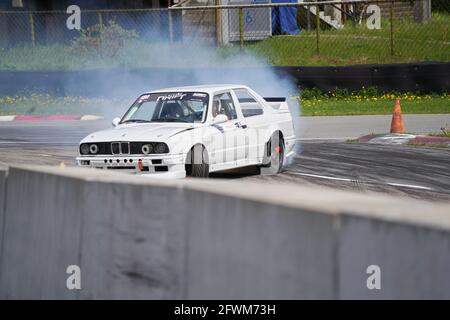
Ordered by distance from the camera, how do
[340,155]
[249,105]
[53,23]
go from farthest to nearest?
[53,23] → [340,155] → [249,105]

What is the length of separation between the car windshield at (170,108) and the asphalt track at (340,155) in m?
1.20

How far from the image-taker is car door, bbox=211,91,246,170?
12.9m

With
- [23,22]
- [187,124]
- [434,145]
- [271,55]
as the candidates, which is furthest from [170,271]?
[23,22]

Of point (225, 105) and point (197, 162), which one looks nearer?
point (197, 162)

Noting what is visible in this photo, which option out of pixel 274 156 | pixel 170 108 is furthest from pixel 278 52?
pixel 170 108

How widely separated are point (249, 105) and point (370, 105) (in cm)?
1140

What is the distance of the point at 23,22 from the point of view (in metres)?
34.3

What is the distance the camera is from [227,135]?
1312 cm

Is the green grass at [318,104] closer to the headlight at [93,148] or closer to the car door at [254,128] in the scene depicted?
the car door at [254,128]

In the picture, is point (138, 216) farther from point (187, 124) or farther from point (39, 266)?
point (187, 124)

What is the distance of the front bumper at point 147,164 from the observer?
12.0 metres

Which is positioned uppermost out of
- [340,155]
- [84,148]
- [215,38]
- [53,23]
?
[53,23]

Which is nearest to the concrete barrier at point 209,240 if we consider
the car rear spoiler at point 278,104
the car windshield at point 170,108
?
the car windshield at point 170,108

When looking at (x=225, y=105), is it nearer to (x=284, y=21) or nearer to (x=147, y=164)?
(x=147, y=164)
